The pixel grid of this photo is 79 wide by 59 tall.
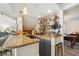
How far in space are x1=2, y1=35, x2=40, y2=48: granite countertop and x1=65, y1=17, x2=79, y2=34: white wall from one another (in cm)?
51

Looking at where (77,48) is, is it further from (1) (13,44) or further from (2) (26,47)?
(1) (13,44)

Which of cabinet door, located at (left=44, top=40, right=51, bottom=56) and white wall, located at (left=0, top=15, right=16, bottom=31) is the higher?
white wall, located at (left=0, top=15, right=16, bottom=31)

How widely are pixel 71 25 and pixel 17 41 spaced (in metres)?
0.84

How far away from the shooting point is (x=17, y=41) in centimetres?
209

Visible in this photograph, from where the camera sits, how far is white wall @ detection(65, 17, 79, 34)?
2.08 metres

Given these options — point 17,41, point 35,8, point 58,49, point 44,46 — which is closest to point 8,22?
point 17,41

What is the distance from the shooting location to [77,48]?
2100mm

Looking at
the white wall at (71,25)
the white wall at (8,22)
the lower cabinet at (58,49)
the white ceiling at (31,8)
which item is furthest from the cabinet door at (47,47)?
the white wall at (8,22)

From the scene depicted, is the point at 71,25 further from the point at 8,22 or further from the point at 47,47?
the point at 8,22

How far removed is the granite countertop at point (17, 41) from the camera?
2035mm

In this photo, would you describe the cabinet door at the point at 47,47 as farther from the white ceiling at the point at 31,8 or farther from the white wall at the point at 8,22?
the white wall at the point at 8,22

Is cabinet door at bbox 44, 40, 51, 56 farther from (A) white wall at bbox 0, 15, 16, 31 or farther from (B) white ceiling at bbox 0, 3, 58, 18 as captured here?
(A) white wall at bbox 0, 15, 16, 31

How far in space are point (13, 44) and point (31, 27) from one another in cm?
36

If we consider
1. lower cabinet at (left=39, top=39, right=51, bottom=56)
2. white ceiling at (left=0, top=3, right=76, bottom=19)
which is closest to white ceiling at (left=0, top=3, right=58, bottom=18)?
white ceiling at (left=0, top=3, right=76, bottom=19)
